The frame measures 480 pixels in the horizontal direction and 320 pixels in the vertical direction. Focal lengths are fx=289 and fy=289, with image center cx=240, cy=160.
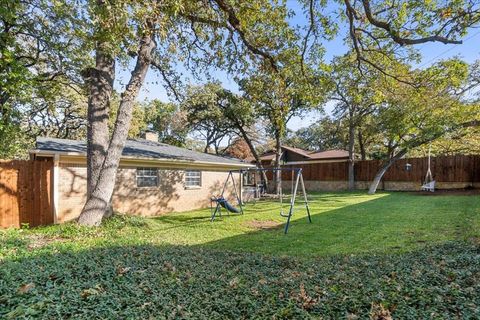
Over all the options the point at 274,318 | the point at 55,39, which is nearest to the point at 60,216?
the point at 55,39

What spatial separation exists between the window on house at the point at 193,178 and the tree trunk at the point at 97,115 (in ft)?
17.3

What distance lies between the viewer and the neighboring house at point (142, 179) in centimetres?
908

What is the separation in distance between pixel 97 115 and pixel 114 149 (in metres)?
1.13

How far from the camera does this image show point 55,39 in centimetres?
934

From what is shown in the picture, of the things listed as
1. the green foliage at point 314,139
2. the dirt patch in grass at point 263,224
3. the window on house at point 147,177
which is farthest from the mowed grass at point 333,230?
the green foliage at point 314,139

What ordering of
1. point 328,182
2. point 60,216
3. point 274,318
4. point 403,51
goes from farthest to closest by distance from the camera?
1. point 328,182
2. point 60,216
3. point 403,51
4. point 274,318

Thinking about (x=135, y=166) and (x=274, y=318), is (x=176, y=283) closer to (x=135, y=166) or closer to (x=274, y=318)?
(x=274, y=318)

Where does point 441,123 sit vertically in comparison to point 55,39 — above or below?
below

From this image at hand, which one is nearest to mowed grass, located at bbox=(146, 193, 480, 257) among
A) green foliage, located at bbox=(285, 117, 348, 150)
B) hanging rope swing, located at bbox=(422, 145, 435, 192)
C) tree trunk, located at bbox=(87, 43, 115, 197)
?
tree trunk, located at bbox=(87, 43, 115, 197)

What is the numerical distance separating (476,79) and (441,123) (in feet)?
8.17

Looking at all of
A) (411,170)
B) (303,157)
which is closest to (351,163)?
(411,170)

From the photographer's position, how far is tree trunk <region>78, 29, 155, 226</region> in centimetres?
755

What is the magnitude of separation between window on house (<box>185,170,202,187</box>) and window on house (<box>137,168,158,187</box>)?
1681 mm

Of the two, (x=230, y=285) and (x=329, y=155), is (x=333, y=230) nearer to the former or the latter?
(x=230, y=285)
